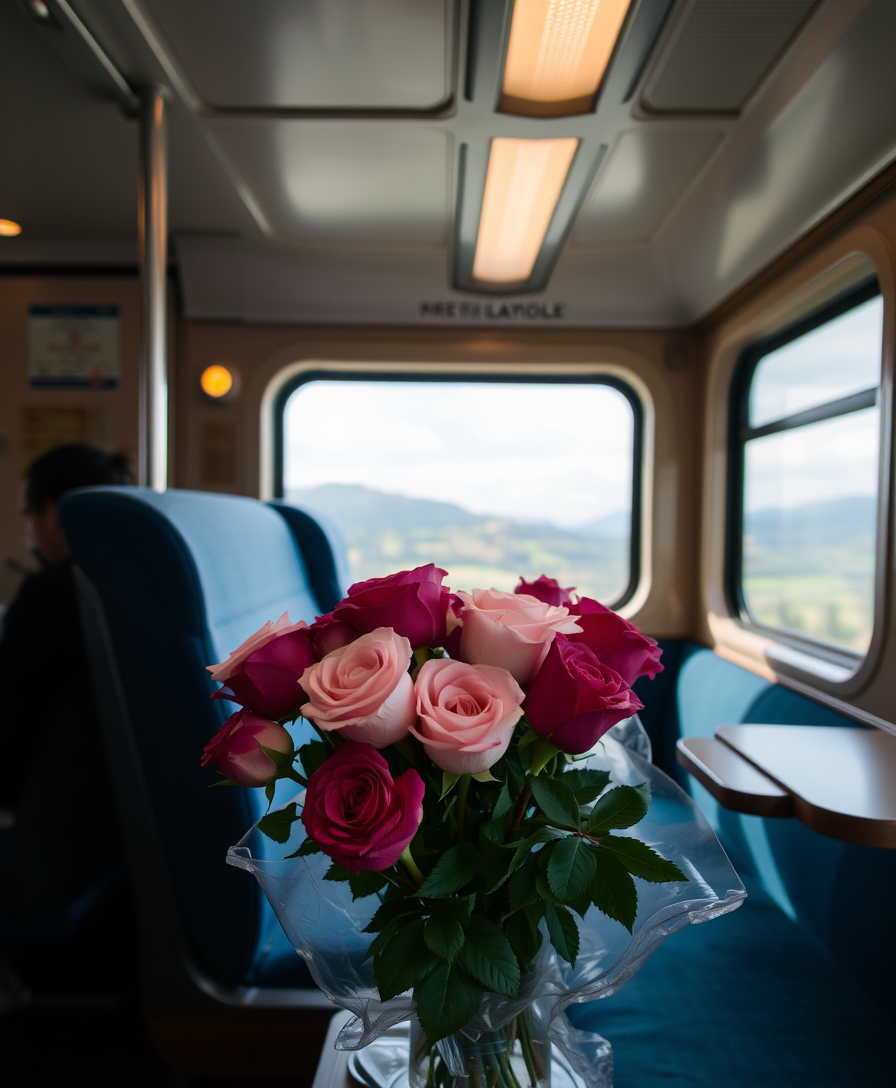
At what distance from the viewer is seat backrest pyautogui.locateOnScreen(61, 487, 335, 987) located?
3.93 ft

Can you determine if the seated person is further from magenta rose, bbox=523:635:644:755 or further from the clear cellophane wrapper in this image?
magenta rose, bbox=523:635:644:755

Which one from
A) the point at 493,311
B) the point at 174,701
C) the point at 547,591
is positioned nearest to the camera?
the point at 547,591

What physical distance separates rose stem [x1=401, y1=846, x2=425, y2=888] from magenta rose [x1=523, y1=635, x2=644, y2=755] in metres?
0.15

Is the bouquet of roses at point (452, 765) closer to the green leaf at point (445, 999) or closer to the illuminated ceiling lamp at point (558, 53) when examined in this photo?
the green leaf at point (445, 999)

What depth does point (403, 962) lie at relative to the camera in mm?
589

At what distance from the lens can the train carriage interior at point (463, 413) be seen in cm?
127

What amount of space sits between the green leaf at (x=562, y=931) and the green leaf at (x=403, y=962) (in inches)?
4.4

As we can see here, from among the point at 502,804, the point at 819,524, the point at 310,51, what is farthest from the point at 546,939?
the point at 819,524

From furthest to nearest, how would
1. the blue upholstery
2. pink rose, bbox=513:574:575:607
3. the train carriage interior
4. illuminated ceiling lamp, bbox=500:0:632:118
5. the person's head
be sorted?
1. the person's head
2. illuminated ceiling lamp, bbox=500:0:632:118
3. the train carriage interior
4. the blue upholstery
5. pink rose, bbox=513:574:575:607

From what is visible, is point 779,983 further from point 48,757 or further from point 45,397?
point 45,397

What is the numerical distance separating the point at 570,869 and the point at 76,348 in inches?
117

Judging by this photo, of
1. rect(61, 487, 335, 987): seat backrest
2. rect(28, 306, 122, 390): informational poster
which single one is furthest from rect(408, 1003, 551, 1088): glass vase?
rect(28, 306, 122, 390): informational poster

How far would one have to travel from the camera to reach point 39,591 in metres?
1.66

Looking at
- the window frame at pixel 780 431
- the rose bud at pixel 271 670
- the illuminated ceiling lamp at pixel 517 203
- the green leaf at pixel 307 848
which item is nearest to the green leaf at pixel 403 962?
the green leaf at pixel 307 848
